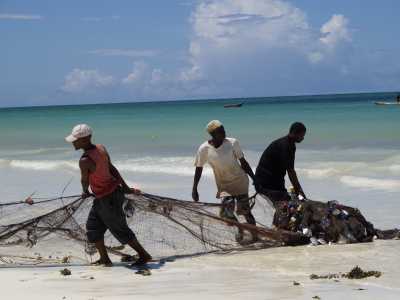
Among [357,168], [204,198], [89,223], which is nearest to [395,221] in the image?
[204,198]

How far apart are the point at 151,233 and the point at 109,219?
892 mm

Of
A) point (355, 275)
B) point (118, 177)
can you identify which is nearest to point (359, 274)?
point (355, 275)

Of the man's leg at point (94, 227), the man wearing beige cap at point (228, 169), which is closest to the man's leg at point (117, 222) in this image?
the man's leg at point (94, 227)

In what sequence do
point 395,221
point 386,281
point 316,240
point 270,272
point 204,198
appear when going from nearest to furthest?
point 386,281 < point 270,272 < point 316,240 < point 395,221 < point 204,198

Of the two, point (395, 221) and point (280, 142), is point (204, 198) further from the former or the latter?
point (280, 142)

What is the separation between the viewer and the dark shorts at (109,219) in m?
5.77

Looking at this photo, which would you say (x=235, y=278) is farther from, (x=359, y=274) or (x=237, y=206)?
(x=237, y=206)

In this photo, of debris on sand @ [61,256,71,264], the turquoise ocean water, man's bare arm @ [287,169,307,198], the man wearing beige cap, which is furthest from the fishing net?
the turquoise ocean water

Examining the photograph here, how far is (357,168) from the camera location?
47.6ft

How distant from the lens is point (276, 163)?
22.0ft

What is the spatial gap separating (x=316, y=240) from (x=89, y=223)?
228cm

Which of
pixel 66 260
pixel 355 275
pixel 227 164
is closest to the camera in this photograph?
pixel 355 275

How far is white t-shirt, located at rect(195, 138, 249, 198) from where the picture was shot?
21.4 feet

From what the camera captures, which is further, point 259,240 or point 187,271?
point 259,240
